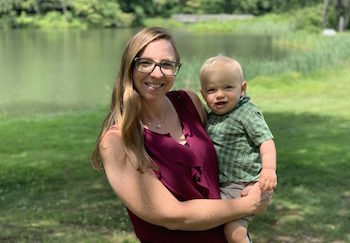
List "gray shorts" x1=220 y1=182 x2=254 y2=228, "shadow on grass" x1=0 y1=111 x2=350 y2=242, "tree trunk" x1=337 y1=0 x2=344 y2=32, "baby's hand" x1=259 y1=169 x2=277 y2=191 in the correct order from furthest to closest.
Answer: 1. "tree trunk" x1=337 y1=0 x2=344 y2=32
2. "shadow on grass" x1=0 y1=111 x2=350 y2=242
3. "gray shorts" x1=220 y1=182 x2=254 y2=228
4. "baby's hand" x1=259 y1=169 x2=277 y2=191

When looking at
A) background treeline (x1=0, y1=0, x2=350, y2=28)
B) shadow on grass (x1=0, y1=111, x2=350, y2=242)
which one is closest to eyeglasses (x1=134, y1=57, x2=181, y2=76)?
shadow on grass (x1=0, y1=111, x2=350, y2=242)

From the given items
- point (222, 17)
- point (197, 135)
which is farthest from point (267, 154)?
point (222, 17)

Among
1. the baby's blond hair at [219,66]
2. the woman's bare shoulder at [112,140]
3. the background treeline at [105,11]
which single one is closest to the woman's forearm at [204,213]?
the woman's bare shoulder at [112,140]

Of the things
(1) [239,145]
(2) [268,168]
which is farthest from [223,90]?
(2) [268,168]

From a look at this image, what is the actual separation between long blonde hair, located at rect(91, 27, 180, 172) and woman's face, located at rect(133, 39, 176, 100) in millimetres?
19

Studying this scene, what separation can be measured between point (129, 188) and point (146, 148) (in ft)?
0.52

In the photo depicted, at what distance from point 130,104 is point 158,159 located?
0.22 m

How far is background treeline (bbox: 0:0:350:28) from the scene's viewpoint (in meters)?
39.2

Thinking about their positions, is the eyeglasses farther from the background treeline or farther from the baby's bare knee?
the background treeline

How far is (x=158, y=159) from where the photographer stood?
70.3 inches

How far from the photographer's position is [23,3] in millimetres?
50594

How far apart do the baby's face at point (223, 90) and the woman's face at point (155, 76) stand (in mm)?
274

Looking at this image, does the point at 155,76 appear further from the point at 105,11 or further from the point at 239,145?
the point at 105,11

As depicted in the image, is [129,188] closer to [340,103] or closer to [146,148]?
[146,148]
